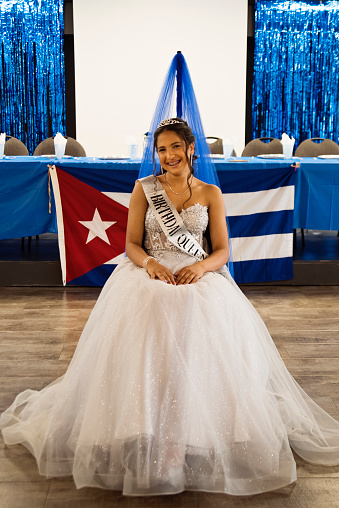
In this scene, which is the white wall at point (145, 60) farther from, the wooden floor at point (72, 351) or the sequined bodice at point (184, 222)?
the sequined bodice at point (184, 222)

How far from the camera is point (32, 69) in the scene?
7586mm

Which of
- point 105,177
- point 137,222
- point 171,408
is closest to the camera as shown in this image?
point 171,408

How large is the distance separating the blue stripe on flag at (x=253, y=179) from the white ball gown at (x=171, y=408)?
1.93 m

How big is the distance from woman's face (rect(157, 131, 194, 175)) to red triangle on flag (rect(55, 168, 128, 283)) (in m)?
1.63

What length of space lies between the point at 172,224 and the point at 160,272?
9.8 inches

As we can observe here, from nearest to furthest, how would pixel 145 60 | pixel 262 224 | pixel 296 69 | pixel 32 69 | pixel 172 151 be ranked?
pixel 172 151 < pixel 262 224 < pixel 145 60 < pixel 32 69 < pixel 296 69

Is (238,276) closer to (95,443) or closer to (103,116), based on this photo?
(95,443)

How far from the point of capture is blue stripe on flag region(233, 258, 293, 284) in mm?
4035

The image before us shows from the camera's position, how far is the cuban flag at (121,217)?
12.8ft

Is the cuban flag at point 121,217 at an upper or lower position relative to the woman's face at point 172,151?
lower

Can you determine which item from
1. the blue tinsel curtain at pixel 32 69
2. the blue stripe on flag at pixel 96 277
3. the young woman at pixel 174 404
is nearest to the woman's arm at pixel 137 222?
the young woman at pixel 174 404

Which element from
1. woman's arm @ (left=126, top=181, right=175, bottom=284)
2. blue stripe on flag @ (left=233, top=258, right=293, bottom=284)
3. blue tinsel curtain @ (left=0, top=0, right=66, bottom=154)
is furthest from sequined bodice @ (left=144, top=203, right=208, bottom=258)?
blue tinsel curtain @ (left=0, top=0, right=66, bottom=154)

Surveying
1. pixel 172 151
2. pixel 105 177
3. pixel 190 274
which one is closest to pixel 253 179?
pixel 105 177

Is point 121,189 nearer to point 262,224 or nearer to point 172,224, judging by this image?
point 262,224
